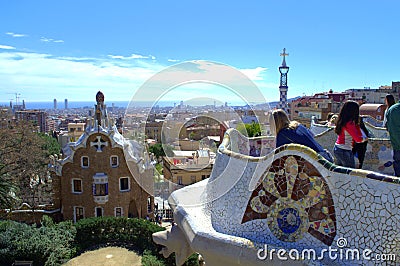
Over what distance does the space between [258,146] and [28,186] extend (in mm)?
18949

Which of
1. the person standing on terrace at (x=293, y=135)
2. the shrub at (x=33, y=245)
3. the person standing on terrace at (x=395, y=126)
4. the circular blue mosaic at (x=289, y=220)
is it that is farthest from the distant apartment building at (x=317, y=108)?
the circular blue mosaic at (x=289, y=220)

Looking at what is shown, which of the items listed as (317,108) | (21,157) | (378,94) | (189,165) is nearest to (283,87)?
(189,165)

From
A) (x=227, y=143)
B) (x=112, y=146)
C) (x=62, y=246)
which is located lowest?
(x=62, y=246)

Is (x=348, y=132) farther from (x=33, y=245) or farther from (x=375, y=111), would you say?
(x=375, y=111)

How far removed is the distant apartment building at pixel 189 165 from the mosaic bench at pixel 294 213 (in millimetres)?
14030

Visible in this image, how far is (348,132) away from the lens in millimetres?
5641

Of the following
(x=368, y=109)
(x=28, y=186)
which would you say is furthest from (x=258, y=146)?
(x=368, y=109)

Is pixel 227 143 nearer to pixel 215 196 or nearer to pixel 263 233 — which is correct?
pixel 215 196

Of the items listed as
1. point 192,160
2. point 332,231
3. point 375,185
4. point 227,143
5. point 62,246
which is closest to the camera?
point 375,185

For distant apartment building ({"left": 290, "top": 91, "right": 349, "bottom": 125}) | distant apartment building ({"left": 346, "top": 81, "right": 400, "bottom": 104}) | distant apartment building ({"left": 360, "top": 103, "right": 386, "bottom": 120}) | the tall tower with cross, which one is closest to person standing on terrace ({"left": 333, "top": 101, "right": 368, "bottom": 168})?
the tall tower with cross

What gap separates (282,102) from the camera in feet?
59.4

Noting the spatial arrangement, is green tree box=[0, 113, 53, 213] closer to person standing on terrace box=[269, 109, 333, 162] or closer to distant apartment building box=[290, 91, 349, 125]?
person standing on terrace box=[269, 109, 333, 162]

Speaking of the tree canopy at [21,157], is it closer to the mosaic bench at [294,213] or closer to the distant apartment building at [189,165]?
the distant apartment building at [189,165]

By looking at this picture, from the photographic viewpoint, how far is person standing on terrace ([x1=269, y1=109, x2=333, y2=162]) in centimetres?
531
